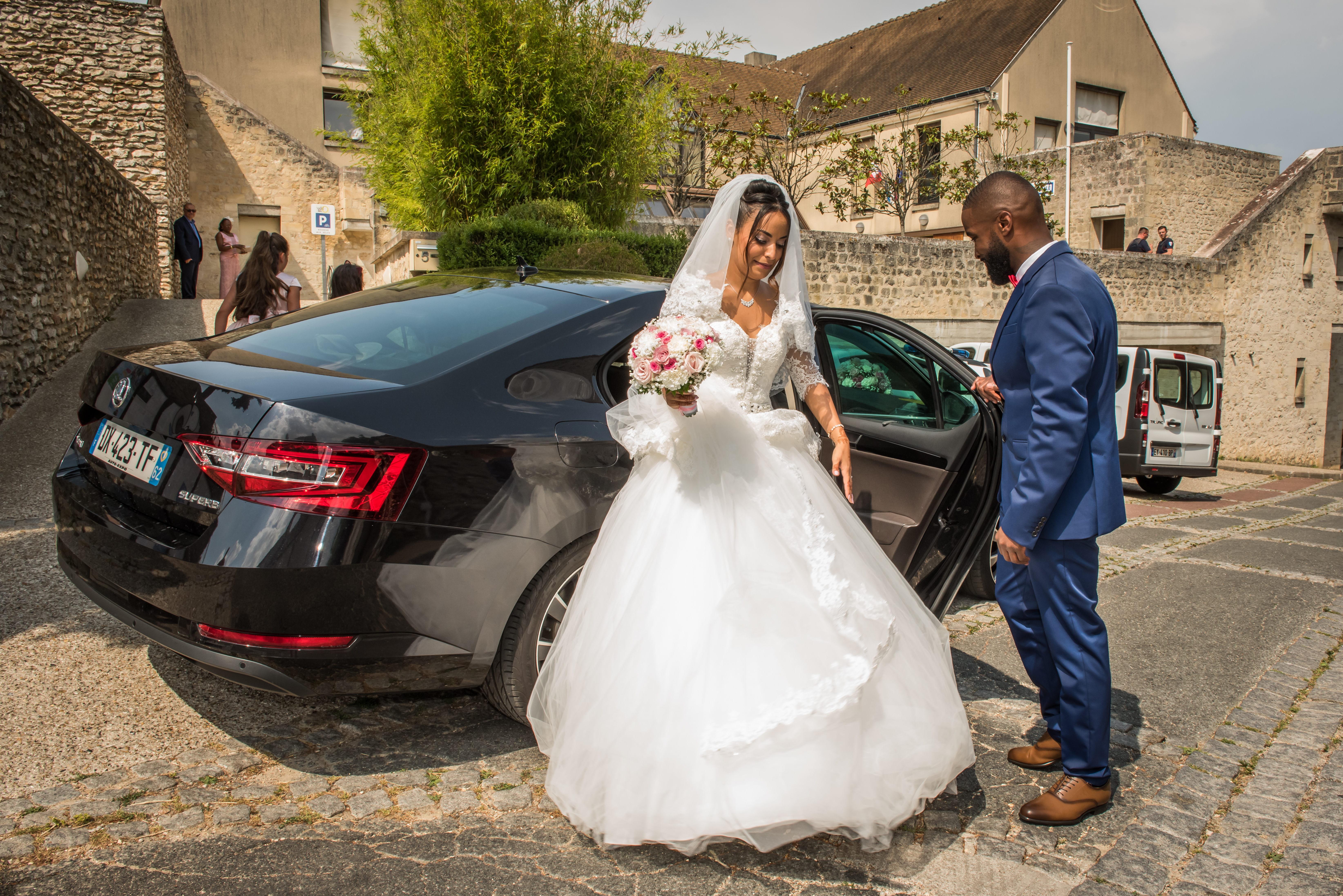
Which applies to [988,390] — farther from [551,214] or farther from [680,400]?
[551,214]

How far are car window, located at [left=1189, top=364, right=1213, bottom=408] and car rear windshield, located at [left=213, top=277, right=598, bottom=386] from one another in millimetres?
12175

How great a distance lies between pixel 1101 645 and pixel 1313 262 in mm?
28352

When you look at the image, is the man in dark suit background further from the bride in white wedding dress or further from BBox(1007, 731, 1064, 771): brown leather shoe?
BBox(1007, 731, 1064, 771): brown leather shoe

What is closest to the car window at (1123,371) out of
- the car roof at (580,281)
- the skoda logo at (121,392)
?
the car roof at (580,281)

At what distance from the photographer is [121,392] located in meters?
2.90

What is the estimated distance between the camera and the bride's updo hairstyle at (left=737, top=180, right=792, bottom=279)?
3000 millimetres

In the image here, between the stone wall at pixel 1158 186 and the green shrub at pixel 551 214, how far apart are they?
1852 centimetres

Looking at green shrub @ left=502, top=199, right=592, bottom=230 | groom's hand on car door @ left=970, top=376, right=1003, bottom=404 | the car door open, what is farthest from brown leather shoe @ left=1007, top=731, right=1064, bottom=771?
green shrub @ left=502, top=199, right=592, bottom=230

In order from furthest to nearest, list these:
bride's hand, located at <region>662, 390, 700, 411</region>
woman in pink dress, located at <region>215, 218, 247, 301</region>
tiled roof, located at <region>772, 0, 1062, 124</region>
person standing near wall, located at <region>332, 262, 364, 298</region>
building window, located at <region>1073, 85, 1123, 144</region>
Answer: building window, located at <region>1073, 85, 1123, 144</region> → tiled roof, located at <region>772, 0, 1062, 124</region> → woman in pink dress, located at <region>215, 218, 247, 301</region> → person standing near wall, located at <region>332, 262, 364, 298</region> → bride's hand, located at <region>662, 390, 700, 411</region>

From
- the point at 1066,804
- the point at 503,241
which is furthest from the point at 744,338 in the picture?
the point at 503,241

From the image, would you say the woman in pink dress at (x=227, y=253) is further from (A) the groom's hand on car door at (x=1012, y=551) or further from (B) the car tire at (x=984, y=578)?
(A) the groom's hand on car door at (x=1012, y=551)

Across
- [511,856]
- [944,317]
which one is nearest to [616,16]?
[944,317]

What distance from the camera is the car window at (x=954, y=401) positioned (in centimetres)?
407

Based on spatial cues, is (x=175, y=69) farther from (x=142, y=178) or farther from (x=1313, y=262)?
(x=1313, y=262)
